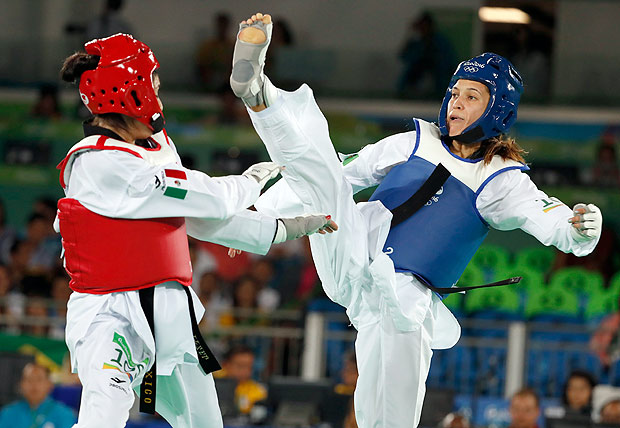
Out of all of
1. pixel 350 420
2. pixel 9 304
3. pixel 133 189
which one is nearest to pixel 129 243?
pixel 133 189

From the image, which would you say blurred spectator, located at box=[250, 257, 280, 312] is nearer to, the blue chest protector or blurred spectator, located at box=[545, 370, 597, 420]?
blurred spectator, located at box=[545, 370, 597, 420]

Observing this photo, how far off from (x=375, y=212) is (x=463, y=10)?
291 inches

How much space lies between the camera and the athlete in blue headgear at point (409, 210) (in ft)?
15.0

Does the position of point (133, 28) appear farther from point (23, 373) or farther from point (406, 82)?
point (23, 373)

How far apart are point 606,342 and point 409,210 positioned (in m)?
4.98

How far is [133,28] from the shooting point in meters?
12.6

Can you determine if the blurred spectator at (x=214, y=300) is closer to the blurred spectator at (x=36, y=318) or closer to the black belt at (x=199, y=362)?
the blurred spectator at (x=36, y=318)

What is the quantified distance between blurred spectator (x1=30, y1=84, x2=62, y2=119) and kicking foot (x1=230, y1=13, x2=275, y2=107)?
7756 millimetres

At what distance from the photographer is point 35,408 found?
25.3ft

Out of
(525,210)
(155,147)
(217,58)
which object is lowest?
(525,210)

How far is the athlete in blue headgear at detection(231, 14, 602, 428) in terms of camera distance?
15.0 feet

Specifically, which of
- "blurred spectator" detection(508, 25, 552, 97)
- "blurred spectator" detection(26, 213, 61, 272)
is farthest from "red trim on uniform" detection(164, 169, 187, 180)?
"blurred spectator" detection(508, 25, 552, 97)

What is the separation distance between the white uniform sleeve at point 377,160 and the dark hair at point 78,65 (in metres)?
1.36

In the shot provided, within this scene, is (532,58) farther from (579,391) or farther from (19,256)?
(19,256)
